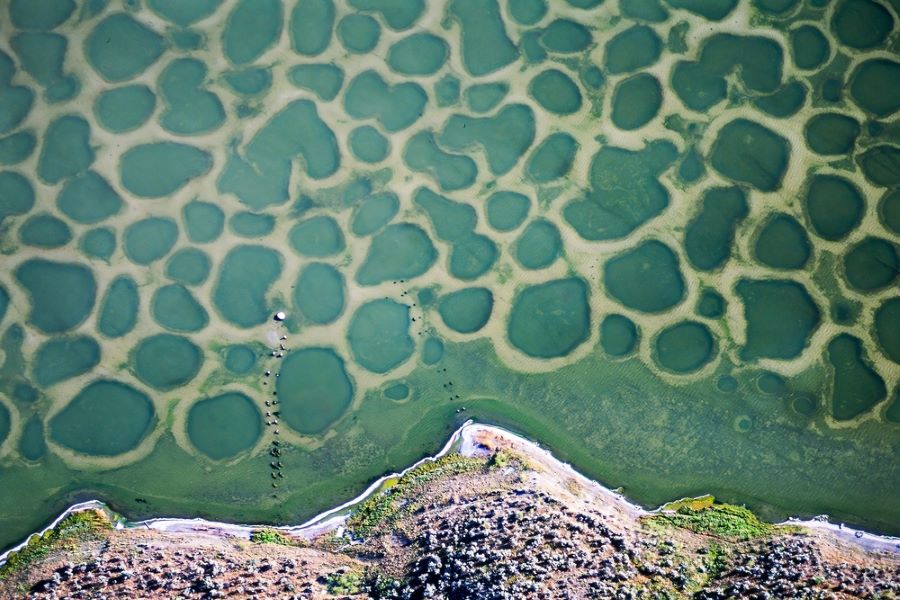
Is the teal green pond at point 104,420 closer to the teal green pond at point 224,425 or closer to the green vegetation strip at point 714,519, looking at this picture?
the teal green pond at point 224,425

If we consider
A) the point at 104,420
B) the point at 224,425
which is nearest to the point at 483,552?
the point at 224,425

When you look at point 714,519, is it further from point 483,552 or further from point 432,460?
point 432,460

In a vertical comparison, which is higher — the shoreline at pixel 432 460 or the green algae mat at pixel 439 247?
the green algae mat at pixel 439 247

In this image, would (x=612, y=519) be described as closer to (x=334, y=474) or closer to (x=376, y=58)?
(x=334, y=474)

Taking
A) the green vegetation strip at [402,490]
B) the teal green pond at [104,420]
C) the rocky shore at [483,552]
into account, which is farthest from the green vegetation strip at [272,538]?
the teal green pond at [104,420]

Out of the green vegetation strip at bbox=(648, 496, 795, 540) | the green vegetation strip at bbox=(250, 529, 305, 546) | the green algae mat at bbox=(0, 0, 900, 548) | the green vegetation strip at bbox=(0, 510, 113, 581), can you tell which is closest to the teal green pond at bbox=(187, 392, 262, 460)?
the green algae mat at bbox=(0, 0, 900, 548)
